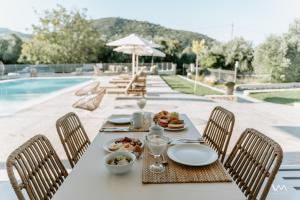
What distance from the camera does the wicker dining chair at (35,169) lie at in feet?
3.42

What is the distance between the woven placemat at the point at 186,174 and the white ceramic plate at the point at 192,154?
0.10 ft

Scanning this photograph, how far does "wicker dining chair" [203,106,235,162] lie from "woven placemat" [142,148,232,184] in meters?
0.55

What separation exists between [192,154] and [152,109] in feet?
14.4

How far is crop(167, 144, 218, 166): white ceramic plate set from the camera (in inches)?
49.6

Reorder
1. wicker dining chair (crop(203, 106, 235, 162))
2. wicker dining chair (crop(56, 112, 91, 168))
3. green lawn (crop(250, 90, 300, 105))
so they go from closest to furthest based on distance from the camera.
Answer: wicker dining chair (crop(56, 112, 91, 168)) < wicker dining chair (crop(203, 106, 235, 162)) < green lawn (crop(250, 90, 300, 105))

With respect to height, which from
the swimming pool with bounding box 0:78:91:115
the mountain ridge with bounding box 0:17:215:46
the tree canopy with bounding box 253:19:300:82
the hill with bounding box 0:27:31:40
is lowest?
the swimming pool with bounding box 0:78:91:115

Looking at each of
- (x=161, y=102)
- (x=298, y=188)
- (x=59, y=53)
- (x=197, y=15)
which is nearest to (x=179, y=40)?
(x=197, y=15)

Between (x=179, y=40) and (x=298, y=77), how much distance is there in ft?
38.3

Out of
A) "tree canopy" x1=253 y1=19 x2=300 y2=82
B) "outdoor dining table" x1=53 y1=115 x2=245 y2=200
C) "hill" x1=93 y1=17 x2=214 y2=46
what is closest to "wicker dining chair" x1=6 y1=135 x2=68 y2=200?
"outdoor dining table" x1=53 y1=115 x2=245 y2=200

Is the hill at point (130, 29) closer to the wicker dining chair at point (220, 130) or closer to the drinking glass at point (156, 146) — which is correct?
the wicker dining chair at point (220, 130)

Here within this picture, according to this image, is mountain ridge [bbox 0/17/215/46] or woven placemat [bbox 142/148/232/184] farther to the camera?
mountain ridge [bbox 0/17/215/46]

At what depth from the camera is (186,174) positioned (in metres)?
1.14

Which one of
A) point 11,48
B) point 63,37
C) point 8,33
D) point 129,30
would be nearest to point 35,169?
point 63,37

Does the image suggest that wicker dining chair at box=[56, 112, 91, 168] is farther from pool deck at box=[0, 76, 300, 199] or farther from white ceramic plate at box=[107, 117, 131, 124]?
pool deck at box=[0, 76, 300, 199]
